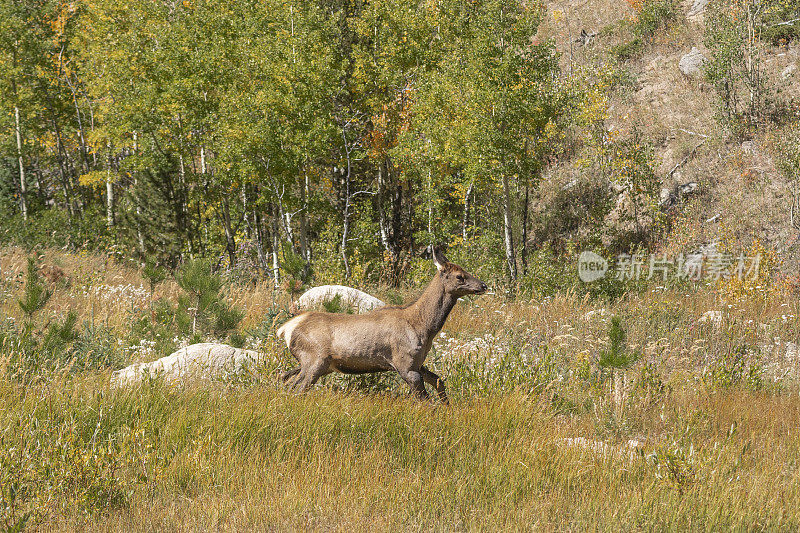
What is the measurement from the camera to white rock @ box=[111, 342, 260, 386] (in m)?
6.85

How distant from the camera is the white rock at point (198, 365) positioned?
6853mm

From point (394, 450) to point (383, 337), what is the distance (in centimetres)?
105

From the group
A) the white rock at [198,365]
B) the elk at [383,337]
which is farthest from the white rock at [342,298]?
the elk at [383,337]

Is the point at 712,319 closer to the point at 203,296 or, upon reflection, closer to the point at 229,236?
the point at 203,296

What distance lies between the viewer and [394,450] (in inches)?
224

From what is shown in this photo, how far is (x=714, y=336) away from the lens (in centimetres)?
1120

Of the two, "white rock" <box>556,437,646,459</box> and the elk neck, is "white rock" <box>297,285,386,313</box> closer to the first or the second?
the elk neck

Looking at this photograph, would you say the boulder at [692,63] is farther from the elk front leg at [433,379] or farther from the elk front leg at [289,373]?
the elk front leg at [289,373]

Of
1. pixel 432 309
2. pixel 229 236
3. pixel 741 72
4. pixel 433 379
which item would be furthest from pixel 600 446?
pixel 741 72

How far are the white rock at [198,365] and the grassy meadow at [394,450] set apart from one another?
0.21m

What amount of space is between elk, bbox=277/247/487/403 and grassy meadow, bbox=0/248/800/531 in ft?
0.87

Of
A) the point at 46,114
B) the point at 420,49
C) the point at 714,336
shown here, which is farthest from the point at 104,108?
the point at 714,336

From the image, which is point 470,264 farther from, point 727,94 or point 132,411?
point 132,411

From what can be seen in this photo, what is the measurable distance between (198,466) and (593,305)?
36.7ft
